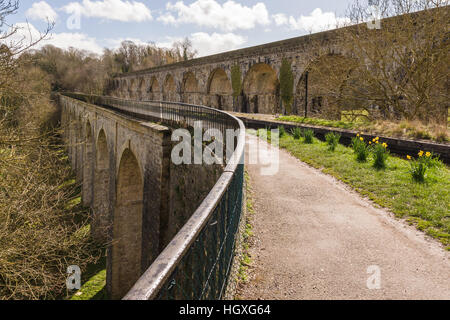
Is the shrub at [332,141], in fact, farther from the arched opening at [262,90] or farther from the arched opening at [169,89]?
the arched opening at [169,89]

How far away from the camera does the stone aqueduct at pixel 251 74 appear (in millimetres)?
17484

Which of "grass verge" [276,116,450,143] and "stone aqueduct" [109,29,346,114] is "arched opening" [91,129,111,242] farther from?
"grass verge" [276,116,450,143]

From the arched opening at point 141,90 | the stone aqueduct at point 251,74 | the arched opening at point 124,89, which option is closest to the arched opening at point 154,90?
the arched opening at point 141,90

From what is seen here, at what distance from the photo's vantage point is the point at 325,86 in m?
14.7

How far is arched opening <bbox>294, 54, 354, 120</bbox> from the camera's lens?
14.0 m

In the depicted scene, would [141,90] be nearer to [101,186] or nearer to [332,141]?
[101,186]

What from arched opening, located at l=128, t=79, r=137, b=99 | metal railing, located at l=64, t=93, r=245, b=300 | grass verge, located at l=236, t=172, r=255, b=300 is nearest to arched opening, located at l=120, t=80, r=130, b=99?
arched opening, located at l=128, t=79, r=137, b=99

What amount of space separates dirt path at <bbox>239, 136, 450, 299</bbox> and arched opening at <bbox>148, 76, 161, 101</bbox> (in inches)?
1610

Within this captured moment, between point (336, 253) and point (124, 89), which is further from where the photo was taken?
point (124, 89)

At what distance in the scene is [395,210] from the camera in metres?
5.00

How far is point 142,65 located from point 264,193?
7483cm

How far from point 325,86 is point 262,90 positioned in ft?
31.9

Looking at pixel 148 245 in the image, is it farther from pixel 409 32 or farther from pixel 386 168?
pixel 409 32

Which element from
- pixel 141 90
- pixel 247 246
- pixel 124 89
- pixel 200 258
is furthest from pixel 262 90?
pixel 124 89
